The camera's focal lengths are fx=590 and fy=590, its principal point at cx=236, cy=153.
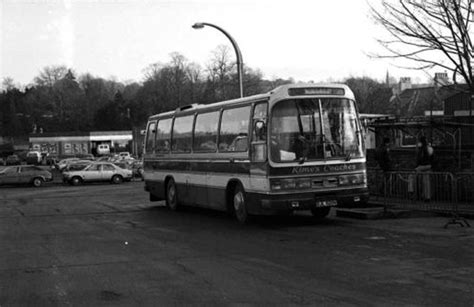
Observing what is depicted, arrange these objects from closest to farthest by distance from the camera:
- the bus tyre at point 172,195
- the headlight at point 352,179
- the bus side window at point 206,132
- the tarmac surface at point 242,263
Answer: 1. the tarmac surface at point 242,263
2. the headlight at point 352,179
3. the bus side window at point 206,132
4. the bus tyre at point 172,195

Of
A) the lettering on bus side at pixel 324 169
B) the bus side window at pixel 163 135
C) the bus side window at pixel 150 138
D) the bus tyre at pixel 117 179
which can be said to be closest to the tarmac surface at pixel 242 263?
the lettering on bus side at pixel 324 169

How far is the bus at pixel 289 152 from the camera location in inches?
498

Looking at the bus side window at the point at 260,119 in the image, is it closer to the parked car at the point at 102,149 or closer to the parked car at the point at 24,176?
the parked car at the point at 24,176

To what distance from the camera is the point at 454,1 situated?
1573 cm

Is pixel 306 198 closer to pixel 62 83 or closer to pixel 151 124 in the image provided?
pixel 151 124

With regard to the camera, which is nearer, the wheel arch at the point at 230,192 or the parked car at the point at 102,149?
the wheel arch at the point at 230,192

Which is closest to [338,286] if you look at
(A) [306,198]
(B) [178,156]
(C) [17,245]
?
(A) [306,198]

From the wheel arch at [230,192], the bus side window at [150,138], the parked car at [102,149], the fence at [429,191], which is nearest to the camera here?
the wheel arch at [230,192]

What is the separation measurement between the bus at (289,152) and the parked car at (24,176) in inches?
1197

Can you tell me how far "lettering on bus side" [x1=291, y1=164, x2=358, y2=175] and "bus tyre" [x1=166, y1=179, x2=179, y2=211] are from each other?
625 centimetres

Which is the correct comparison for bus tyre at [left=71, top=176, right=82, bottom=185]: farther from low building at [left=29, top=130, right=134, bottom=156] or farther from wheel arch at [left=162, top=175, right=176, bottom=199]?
low building at [left=29, top=130, right=134, bottom=156]

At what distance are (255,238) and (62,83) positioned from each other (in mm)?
121082

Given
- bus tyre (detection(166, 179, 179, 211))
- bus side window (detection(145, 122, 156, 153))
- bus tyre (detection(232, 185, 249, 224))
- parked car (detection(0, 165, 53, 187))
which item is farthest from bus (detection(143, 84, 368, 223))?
parked car (detection(0, 165, 53, 187))

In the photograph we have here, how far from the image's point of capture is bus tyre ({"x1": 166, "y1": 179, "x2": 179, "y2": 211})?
18147 mm
